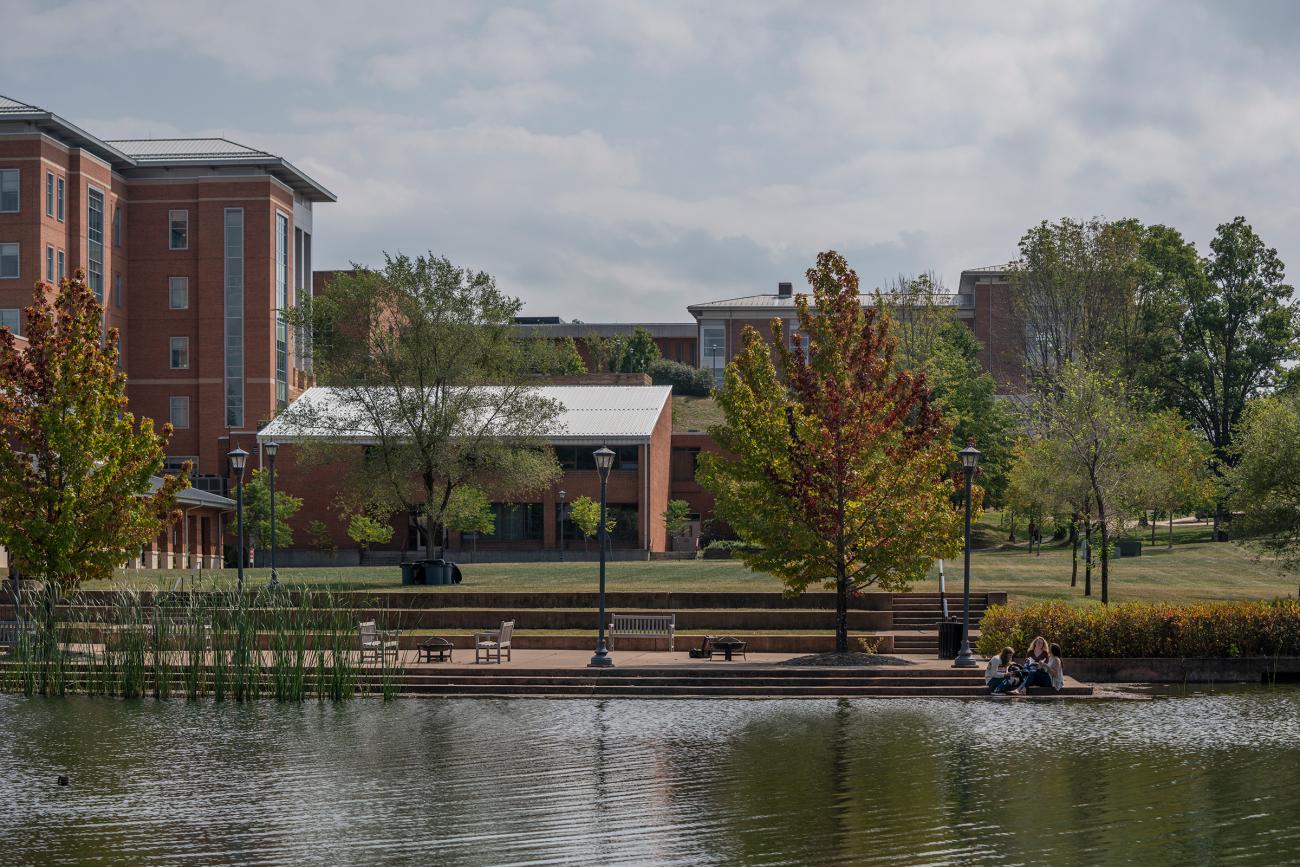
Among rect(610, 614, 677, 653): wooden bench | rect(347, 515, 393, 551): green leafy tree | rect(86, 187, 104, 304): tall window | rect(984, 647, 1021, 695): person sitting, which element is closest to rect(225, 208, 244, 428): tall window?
rect(86, 187, 104, 304): tall window

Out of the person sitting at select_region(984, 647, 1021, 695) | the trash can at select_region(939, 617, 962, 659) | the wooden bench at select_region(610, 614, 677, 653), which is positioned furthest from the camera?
the wooden bench at select_region(610, 614, 677, 653)

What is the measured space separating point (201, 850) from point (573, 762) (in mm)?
6085

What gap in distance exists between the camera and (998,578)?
45.0 metres

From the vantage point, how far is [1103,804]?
51.5 feet

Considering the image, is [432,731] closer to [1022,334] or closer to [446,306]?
[446,306]

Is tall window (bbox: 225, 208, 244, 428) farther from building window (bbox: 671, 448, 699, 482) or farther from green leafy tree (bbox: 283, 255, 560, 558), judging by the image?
green leafy tree (bbox: 283, 255, 560, 558)

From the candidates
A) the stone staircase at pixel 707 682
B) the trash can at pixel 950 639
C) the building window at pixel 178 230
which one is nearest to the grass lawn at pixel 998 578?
the stone staircase at pixel 707 682

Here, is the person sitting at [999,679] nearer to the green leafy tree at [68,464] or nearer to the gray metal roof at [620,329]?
the green leafy tree at [68,464]

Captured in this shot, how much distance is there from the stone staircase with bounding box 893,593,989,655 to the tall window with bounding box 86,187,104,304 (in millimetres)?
62740

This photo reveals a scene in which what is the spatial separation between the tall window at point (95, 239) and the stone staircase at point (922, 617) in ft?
206

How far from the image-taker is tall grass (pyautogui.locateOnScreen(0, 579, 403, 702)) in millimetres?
25016

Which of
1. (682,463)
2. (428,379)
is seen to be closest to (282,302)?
(682,463)

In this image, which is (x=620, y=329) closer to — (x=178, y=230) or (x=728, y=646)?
(x=178, y=230)

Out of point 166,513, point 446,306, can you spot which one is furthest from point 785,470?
point 446,306
